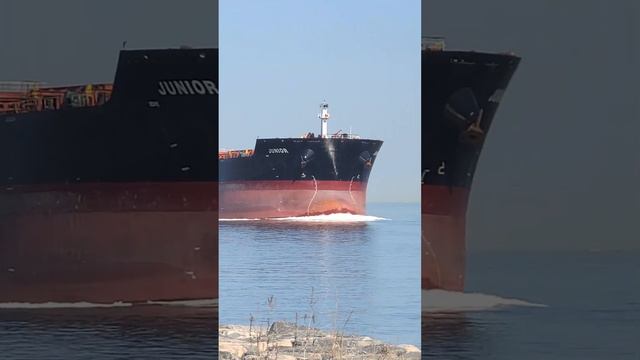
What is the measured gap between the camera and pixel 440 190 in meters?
9.72

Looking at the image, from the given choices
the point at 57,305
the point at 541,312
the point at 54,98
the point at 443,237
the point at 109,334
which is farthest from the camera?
the point at 54,98

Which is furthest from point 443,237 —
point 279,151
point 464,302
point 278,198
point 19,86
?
point 279,151

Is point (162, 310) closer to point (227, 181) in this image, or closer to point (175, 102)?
point (175, 102)

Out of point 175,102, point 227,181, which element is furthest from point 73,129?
point 227,181

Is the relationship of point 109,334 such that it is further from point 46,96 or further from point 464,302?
point 464,302

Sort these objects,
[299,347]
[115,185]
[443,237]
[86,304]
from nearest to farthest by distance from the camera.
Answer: [299,347]
[443,237]
[86,304]
[115,185]

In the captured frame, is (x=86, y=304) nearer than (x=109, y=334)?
No

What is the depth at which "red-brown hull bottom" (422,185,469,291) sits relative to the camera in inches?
344

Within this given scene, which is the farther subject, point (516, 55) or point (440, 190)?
point (440, 190)

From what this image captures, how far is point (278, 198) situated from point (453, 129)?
13643mm

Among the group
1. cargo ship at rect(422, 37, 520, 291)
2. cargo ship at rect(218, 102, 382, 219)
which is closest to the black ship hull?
cargo ship at rect(218, 102, 382, 219)

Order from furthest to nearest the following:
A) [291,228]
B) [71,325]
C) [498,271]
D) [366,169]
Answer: [366,169]
[291,228]
[71,325]
[498,271]

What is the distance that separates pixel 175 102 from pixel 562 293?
13.2 ft

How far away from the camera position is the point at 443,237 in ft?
31.0
